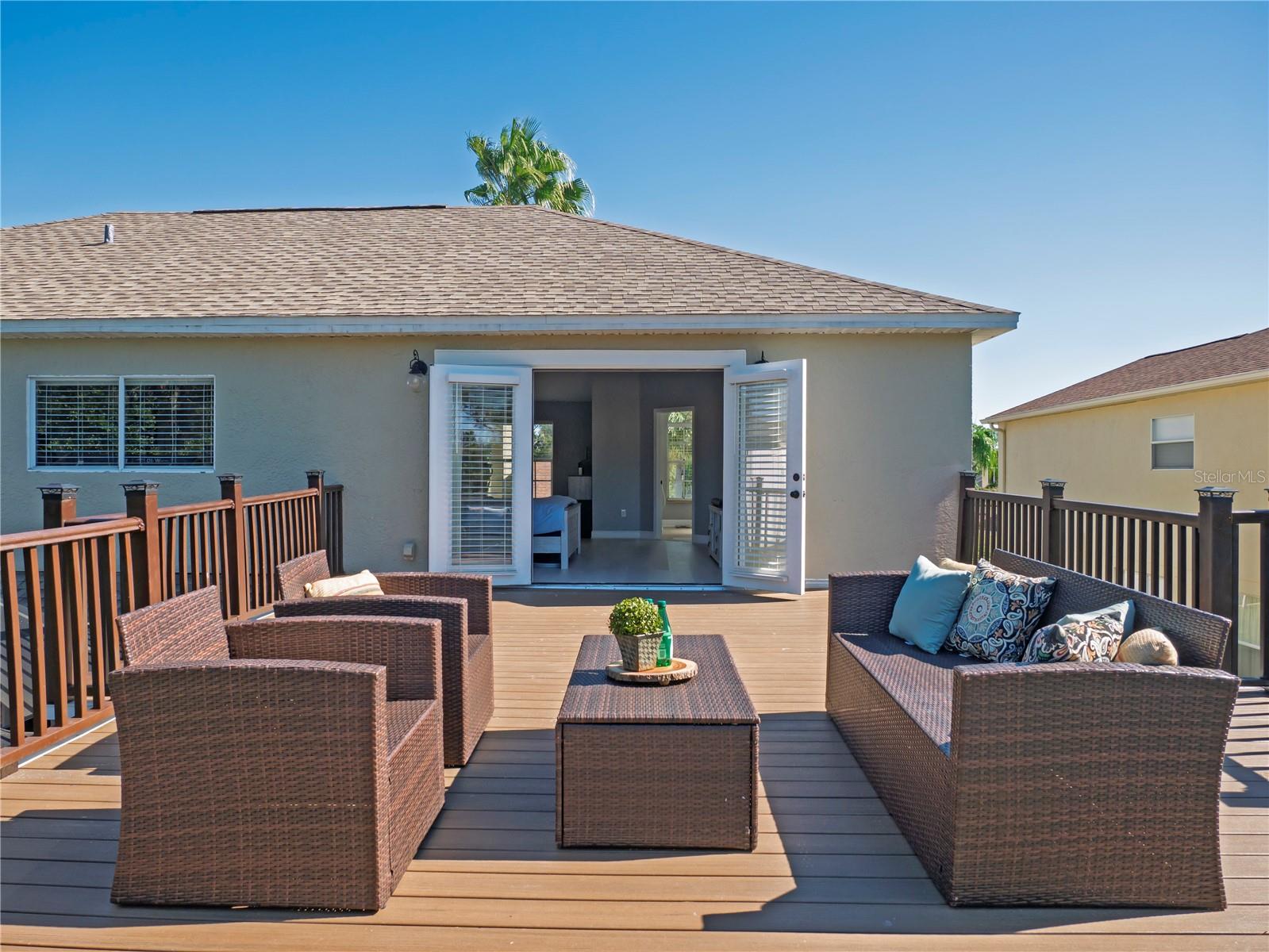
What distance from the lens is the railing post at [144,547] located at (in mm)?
3818

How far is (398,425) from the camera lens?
23.8 ft

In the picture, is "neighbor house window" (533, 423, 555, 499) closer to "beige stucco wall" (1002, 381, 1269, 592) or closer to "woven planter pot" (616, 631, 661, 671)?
"beige stucco wall" (1002, 381, 1269, 592)

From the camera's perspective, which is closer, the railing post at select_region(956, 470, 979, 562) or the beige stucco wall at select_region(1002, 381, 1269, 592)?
the railing post at select_region(956, 470, 979, 562)

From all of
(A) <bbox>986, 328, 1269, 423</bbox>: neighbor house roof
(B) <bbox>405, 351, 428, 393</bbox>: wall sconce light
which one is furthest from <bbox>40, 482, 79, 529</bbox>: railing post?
(A) <bbox>986, 328, 1269, 423</bbox>: neighbor house roof

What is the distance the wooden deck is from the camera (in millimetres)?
1958

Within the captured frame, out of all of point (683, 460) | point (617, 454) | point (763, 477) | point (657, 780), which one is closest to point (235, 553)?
point (657, 780)

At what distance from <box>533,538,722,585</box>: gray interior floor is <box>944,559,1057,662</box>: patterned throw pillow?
13.3ft

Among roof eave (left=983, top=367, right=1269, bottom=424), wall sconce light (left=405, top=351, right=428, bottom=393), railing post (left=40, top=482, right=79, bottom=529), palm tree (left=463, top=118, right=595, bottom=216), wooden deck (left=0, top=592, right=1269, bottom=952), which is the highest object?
palm tree (left=463, top=118, right=595, bottom=216)

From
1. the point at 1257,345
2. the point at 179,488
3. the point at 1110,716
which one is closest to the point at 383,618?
the point at 1110,716

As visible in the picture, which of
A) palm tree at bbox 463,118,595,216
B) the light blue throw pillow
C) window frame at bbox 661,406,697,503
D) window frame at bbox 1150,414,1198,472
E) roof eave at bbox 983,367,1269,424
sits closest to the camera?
the light blue throw pillow

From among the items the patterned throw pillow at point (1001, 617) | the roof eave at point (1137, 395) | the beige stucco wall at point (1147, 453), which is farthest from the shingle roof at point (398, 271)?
the beige stucco wall at point (1147, 453)

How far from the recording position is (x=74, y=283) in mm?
7902

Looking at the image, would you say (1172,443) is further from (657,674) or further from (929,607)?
(657,674)

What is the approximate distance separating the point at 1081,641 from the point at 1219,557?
1868mm
